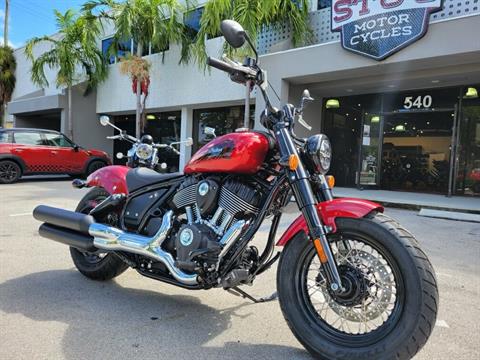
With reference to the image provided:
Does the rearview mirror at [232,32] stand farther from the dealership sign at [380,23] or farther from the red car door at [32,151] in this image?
the red car door at [32,151]

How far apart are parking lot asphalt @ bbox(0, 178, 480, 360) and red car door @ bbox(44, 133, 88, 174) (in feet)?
28.5

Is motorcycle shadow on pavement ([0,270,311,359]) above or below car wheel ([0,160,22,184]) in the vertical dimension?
below

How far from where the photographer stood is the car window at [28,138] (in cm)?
1191

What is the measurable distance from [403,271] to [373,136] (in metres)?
11.2

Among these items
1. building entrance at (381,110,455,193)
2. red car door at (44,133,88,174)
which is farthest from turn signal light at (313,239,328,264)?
red car door at (44,133,88,174)

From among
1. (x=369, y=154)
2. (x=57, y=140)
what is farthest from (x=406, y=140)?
(x=57, y=140)

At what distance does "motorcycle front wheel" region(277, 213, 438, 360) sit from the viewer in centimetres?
203

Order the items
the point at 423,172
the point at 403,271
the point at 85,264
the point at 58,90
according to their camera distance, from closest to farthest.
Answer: the point at 403,271 → the point at 85,264 → the point at 423,172 → the point at 58,90

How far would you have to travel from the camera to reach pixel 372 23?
29.3 ft

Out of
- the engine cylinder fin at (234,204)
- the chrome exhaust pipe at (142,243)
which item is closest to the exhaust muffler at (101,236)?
the chrome exhaust pipe at (142,243)

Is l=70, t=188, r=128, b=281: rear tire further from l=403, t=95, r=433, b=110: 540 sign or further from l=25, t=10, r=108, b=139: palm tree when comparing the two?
l=25, t=10, r=108, b=139: palm tree

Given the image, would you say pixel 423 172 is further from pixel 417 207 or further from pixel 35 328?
pixel 35 328

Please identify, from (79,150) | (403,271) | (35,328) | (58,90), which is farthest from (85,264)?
(58,90)

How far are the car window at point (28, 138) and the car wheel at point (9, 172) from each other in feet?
2.27
